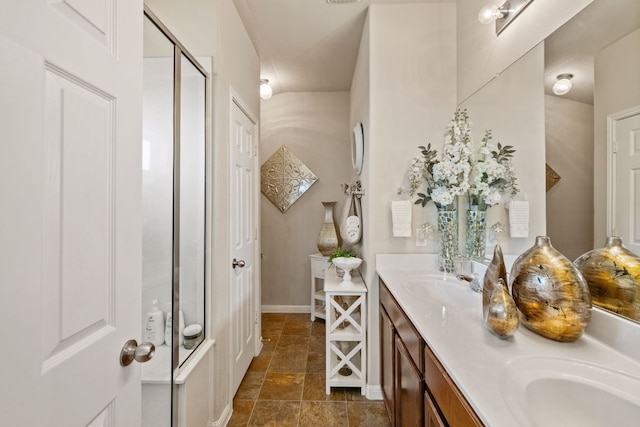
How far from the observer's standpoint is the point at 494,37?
159 centimetres

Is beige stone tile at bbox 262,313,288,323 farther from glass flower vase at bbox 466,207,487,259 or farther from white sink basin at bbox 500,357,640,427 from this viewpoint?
white sink basin at bbox 500,357,640,427

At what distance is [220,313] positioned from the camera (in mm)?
1695

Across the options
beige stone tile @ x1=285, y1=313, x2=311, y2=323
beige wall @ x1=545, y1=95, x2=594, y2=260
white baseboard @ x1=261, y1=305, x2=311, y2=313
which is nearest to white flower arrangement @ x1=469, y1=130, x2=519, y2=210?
beige wall @ x1=545, y1=95, x2=594, y2=260

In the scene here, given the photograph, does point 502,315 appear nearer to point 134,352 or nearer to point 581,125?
point 581,125

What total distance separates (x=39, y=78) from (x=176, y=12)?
1.45 m

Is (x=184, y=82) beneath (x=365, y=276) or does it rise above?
above

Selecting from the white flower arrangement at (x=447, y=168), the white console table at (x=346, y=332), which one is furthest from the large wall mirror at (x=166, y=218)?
the white flower arrangement at (x=447, y=168)

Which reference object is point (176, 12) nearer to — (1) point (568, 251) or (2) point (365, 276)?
(2) point (365, 276)

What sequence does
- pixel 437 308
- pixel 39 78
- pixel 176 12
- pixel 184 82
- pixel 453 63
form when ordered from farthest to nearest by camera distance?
pixel 453 63 < pixel 176 12 < pixel 184 82 < pixel 437 308 < pixel 39 78

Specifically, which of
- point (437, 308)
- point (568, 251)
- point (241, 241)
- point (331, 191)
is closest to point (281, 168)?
point (331, 191)

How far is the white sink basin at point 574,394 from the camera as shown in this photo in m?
0.65

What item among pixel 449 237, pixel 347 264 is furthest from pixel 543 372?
pixel 347 264

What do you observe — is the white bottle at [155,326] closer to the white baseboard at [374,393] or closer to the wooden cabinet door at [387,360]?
the wooden cabinet door at [387,360]

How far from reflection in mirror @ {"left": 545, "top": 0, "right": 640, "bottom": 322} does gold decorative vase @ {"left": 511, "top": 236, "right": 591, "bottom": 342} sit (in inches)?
6.0
